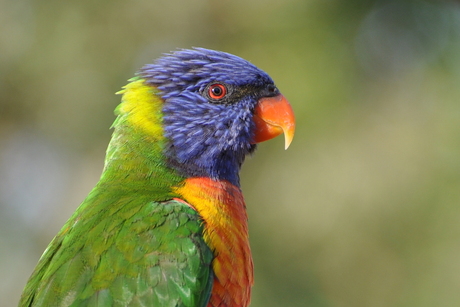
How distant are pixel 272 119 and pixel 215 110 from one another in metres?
0.36

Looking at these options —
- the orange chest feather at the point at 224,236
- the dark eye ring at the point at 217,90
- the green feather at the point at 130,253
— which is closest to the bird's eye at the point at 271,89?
the dark eye ring at the point at 217,90

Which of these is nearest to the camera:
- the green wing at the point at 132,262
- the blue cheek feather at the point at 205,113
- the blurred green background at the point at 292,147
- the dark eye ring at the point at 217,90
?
the green wing at the point at 132,262

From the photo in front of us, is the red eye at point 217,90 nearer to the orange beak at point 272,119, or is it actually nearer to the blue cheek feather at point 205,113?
the blue cheek feather at point 205,113

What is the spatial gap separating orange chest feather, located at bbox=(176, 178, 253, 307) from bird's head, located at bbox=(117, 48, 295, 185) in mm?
157

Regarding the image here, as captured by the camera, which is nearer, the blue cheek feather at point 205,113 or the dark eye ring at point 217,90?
the blue cheek feather at point 205,113

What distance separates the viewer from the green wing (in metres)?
2.28

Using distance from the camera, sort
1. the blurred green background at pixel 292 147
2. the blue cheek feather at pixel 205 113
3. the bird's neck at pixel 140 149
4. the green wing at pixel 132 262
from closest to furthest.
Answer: the green wing at pixel 132 262, the bird's neck at pixel 140 149, the blue cheek feather at pixel 205 113, the blurred green background at pixel 292 147

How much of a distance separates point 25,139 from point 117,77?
1892 millimetres

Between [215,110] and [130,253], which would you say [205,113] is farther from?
[130,253]

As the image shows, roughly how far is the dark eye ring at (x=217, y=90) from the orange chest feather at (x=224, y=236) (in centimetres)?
54

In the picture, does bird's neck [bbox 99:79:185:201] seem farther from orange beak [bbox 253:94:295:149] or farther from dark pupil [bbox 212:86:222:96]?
orange beak [bbox 253:94:295:149]

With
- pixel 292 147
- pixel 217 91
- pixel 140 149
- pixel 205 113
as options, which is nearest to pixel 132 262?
pixel 140 149

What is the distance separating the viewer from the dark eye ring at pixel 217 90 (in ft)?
9.92

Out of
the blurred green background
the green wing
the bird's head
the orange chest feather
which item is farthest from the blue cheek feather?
the blurred green background
